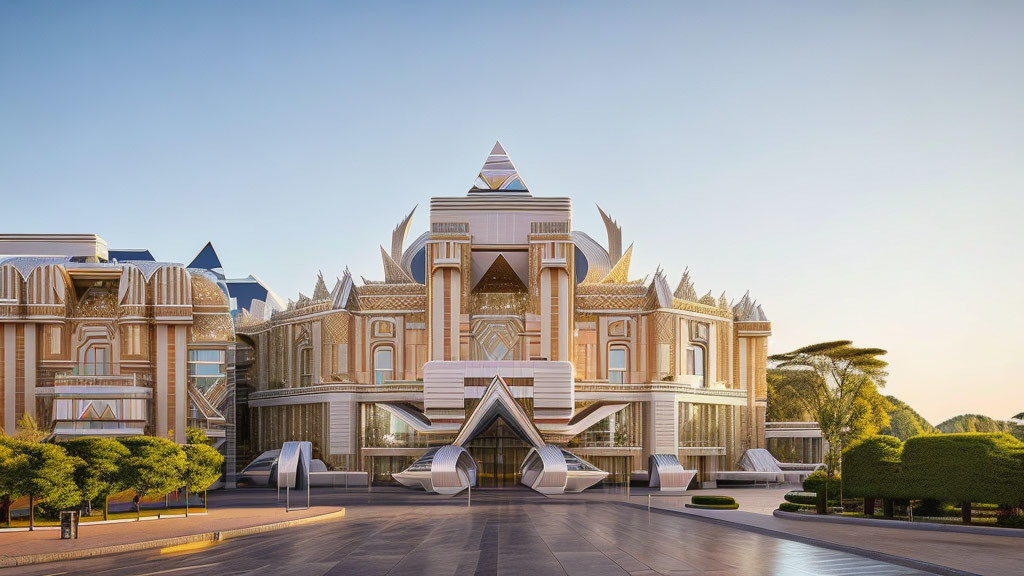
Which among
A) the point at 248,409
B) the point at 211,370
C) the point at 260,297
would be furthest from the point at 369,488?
the point at 260,297

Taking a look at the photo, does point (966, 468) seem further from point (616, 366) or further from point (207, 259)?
point (207, 259)

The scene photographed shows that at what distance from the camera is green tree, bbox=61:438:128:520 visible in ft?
121

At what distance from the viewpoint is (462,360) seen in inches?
2753

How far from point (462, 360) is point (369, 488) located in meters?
11.1

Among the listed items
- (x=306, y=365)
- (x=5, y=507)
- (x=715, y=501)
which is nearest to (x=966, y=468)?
(x=715, y=501)

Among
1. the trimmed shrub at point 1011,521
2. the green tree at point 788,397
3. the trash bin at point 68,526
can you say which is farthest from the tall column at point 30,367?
the green tree at point 788,397

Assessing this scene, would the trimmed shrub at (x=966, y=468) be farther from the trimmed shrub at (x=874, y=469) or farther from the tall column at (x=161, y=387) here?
the tall column at (x=161, y=387)

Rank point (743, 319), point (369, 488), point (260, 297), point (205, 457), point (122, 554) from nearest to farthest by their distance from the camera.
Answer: point (122, 554), point (205, 457), point (369, 488), point (743, 319), point (260, 297)

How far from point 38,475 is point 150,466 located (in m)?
5.39

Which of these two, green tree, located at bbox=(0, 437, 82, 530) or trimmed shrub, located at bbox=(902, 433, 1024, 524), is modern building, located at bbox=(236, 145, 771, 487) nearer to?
green tree, located at bbox=(0, 437, 82, 530)

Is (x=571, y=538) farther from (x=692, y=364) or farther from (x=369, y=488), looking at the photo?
(x=692, y=364)

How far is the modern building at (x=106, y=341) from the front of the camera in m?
60.2

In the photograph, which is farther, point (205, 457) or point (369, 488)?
point (369, 488)

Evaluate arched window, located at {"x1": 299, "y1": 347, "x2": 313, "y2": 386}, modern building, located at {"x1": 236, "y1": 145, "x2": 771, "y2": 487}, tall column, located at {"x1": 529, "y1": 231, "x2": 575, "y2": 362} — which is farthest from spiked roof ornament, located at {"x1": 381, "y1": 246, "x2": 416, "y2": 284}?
tall column, located at {"x1": 529, "y1": 231, "x2": 575, "y2": 362}
